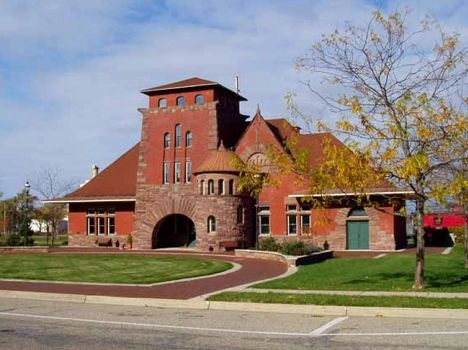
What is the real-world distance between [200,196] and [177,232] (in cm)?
785

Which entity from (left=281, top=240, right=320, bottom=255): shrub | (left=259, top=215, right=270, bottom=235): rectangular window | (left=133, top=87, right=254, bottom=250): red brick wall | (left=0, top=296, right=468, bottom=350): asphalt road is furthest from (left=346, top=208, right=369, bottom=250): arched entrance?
(left=0, top=296, right=468, bottom=350): asphalt road

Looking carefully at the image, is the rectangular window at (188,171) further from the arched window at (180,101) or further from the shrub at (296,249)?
the shrub at (296,249)

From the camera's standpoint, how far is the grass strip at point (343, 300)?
13.6 meters

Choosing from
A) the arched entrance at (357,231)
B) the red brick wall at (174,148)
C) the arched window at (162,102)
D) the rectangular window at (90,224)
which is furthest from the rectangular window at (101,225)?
the arched entrance at (357,231)

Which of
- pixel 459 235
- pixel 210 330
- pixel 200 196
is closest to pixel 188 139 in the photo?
pixel 200 196

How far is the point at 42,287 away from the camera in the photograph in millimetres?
19078

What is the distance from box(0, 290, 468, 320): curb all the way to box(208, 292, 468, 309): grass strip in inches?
13.9

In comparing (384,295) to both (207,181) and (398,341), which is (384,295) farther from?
(207,181)

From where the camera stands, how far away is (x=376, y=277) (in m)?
20.8

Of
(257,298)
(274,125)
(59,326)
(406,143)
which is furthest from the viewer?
(274,125)

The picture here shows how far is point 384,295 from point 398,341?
560 cm

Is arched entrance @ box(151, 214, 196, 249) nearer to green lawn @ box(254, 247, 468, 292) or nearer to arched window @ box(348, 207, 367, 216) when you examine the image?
arched window @ box(348, 207, 367, 216)

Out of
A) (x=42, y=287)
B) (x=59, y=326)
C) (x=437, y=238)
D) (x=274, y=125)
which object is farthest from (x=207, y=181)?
(x=59, y=326)

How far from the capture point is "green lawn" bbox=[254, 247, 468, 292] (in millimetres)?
17594
